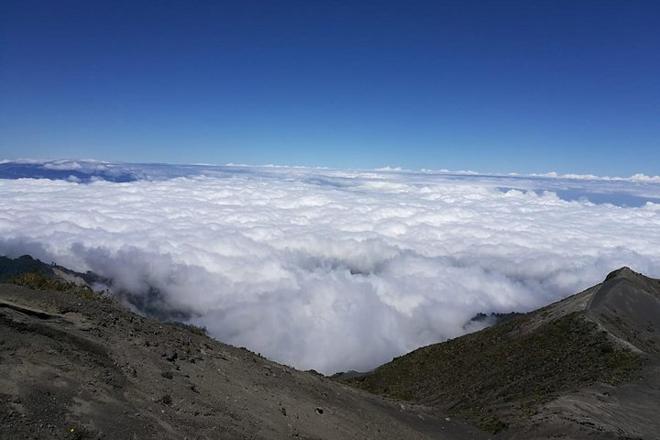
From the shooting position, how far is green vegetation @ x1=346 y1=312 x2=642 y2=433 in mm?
32000

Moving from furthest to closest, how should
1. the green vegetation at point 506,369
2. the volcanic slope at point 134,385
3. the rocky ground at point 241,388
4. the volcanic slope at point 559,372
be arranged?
the green vegetation at point 506,369 → the volcanic slope at point 559,372 → the rocky ground at point 241,388 → the volcanic slope at point 134,385

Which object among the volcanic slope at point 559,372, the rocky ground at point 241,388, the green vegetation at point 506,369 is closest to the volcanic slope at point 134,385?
the rocky ground at point 241,388

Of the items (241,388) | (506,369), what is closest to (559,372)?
(506,369)

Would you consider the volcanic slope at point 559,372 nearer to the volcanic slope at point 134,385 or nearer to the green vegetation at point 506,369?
the green vegetation at point 506,369

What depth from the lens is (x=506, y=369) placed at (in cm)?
4091

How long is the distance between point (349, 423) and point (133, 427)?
10.7 m

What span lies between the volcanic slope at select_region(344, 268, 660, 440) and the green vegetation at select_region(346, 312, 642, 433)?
0.29ft

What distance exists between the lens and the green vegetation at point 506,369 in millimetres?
32000

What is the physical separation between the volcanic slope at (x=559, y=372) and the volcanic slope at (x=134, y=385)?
851cm

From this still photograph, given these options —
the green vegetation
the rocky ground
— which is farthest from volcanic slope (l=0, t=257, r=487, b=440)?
the green vegetation

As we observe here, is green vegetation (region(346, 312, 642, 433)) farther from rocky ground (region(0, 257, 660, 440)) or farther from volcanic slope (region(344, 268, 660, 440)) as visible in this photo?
rocky ground (region(0, 257, 660, 440))

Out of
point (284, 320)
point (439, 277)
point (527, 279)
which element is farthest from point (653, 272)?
point (284, 320)

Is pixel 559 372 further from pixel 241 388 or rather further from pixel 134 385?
pixel 134 385

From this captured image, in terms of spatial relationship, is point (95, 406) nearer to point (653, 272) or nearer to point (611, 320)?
point (611, 320)
